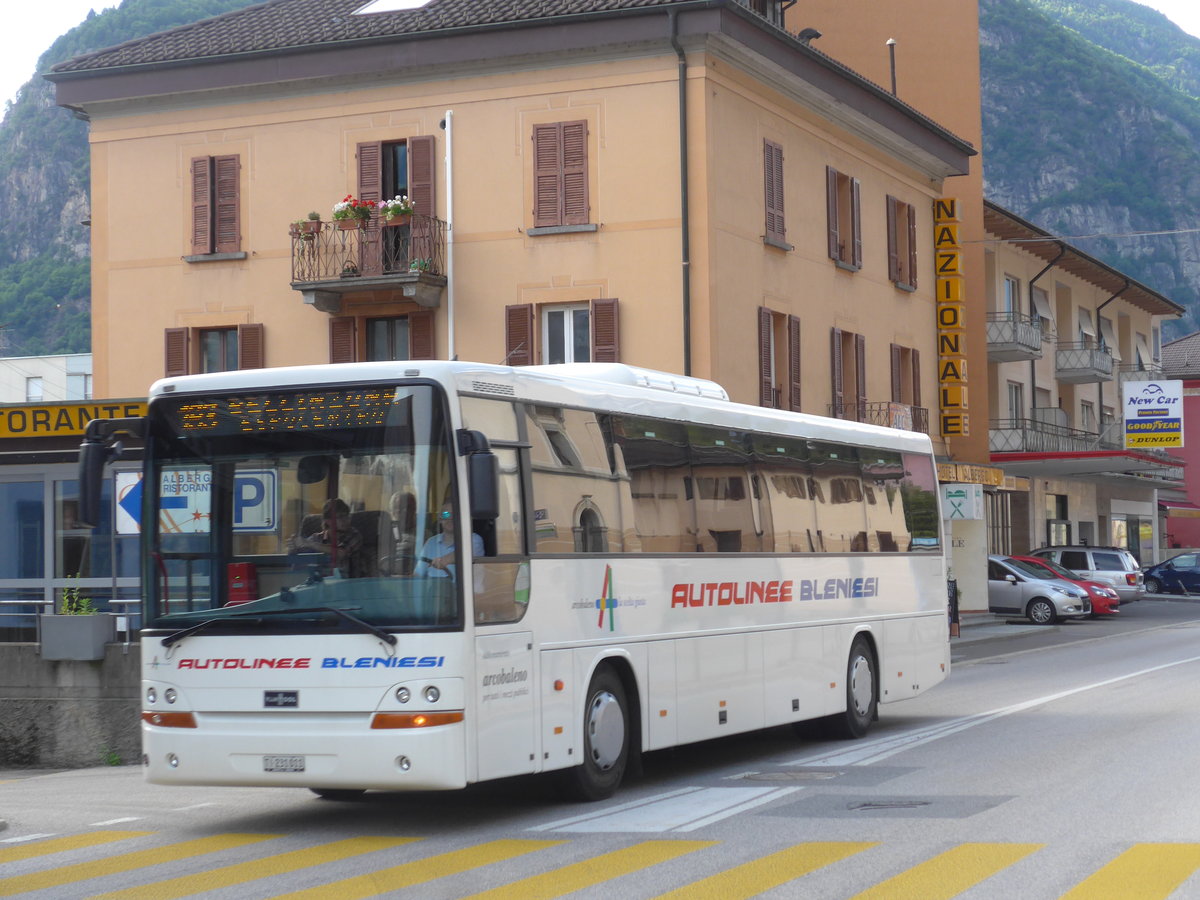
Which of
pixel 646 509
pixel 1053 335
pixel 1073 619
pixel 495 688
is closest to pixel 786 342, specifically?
pixel 1073 619

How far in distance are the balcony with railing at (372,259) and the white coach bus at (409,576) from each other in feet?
54.0

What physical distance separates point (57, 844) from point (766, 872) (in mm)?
4636

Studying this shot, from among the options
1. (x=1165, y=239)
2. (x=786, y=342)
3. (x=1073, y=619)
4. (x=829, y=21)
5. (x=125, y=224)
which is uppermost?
(x=1165, y=239)

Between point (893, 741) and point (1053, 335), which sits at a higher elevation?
point (1053, 335)

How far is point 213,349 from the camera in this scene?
31109 mm

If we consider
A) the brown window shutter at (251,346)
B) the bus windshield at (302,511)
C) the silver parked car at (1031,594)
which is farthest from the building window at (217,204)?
the silver parked car at (1031,594)

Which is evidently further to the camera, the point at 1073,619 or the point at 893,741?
the point at 1073,619

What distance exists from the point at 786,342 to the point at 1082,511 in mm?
28380

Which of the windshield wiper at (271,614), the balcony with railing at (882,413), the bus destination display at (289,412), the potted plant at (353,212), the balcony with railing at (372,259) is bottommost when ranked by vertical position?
the windshield wiper at (271,614)

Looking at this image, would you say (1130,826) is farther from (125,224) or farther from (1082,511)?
(1082,511)

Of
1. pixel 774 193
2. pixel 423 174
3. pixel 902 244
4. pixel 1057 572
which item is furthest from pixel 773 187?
pixel 1057 572

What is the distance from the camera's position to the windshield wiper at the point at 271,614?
9906 mm

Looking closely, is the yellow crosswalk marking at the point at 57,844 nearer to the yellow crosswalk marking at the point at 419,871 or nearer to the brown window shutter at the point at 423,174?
the yellow crosswalk marking at the point at 419,871

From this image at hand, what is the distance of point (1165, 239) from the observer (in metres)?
135
